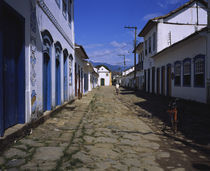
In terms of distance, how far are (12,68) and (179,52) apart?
37.4ft

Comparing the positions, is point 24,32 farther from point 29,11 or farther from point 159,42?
point 159,42

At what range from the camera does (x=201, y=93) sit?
32.4 feet

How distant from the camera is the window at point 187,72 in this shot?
1141cm

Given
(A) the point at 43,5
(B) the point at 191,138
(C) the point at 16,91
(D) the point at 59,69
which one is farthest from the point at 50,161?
(D) the point at 59,69

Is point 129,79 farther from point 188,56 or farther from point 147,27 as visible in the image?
point 188,56

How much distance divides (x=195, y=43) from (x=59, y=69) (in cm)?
767

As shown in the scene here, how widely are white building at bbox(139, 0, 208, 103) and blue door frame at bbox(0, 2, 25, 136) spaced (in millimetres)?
8526

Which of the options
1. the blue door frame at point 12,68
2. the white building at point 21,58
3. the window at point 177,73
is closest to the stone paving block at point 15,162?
the white building at point 21,58

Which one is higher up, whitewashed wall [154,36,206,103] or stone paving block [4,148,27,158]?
whitewashed wall [154,36,206,103]

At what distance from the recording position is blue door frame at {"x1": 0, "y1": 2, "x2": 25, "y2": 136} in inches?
141

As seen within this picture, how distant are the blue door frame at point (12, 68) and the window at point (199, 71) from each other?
8.93 meters

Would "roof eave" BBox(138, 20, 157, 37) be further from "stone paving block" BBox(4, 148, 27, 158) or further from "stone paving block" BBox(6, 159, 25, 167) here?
"stone paving block" BBox(6, 159, 25, 167)

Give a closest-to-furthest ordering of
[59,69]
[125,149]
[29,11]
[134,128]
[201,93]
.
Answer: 1. [125,149]
2. [29,11]
3. [134,128]
4. [59,69]
5. [201,93]

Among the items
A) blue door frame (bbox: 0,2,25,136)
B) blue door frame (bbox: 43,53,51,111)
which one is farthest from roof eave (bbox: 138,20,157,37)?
blue door frame (bbox: 0,2,25,136)
